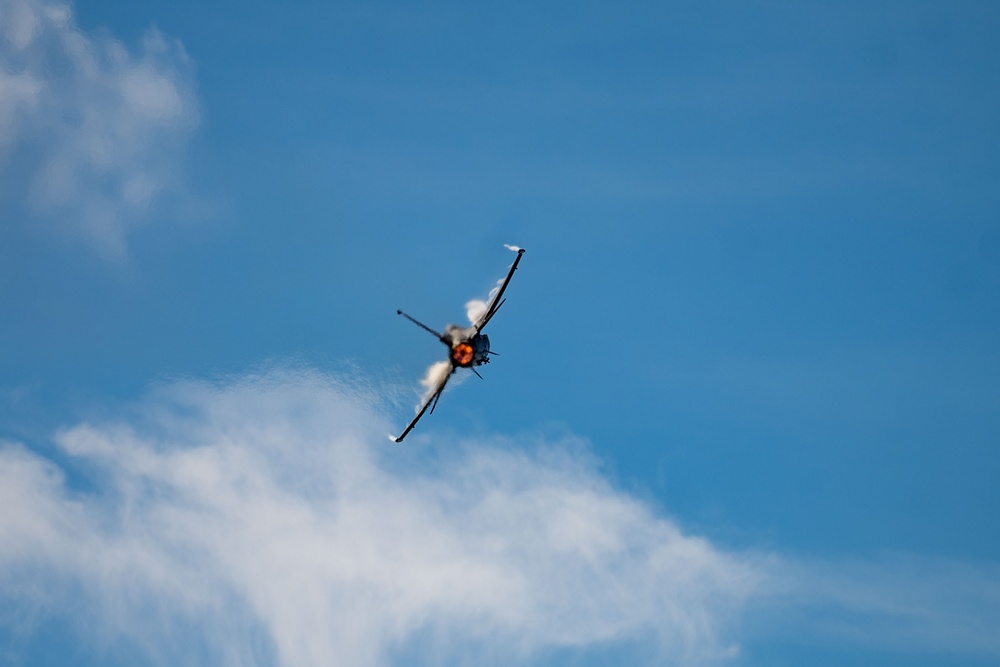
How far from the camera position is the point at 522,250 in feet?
387

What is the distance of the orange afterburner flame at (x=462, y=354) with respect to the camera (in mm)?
120625

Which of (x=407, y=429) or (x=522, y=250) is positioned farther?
(x=407, y=429)

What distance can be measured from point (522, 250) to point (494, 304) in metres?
4.68

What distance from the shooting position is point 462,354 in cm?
12075

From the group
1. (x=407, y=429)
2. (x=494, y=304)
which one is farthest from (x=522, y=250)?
(x=407, y=429)

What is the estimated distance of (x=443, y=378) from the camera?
122875mm

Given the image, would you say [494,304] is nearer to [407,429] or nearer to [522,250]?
[522,250]

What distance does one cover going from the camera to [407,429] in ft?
415

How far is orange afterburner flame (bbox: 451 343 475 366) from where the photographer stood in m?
121

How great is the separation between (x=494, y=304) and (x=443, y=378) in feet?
23.5

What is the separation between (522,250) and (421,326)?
29.7 feet

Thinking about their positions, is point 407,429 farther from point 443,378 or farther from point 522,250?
point 522,250

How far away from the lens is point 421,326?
11931cm
